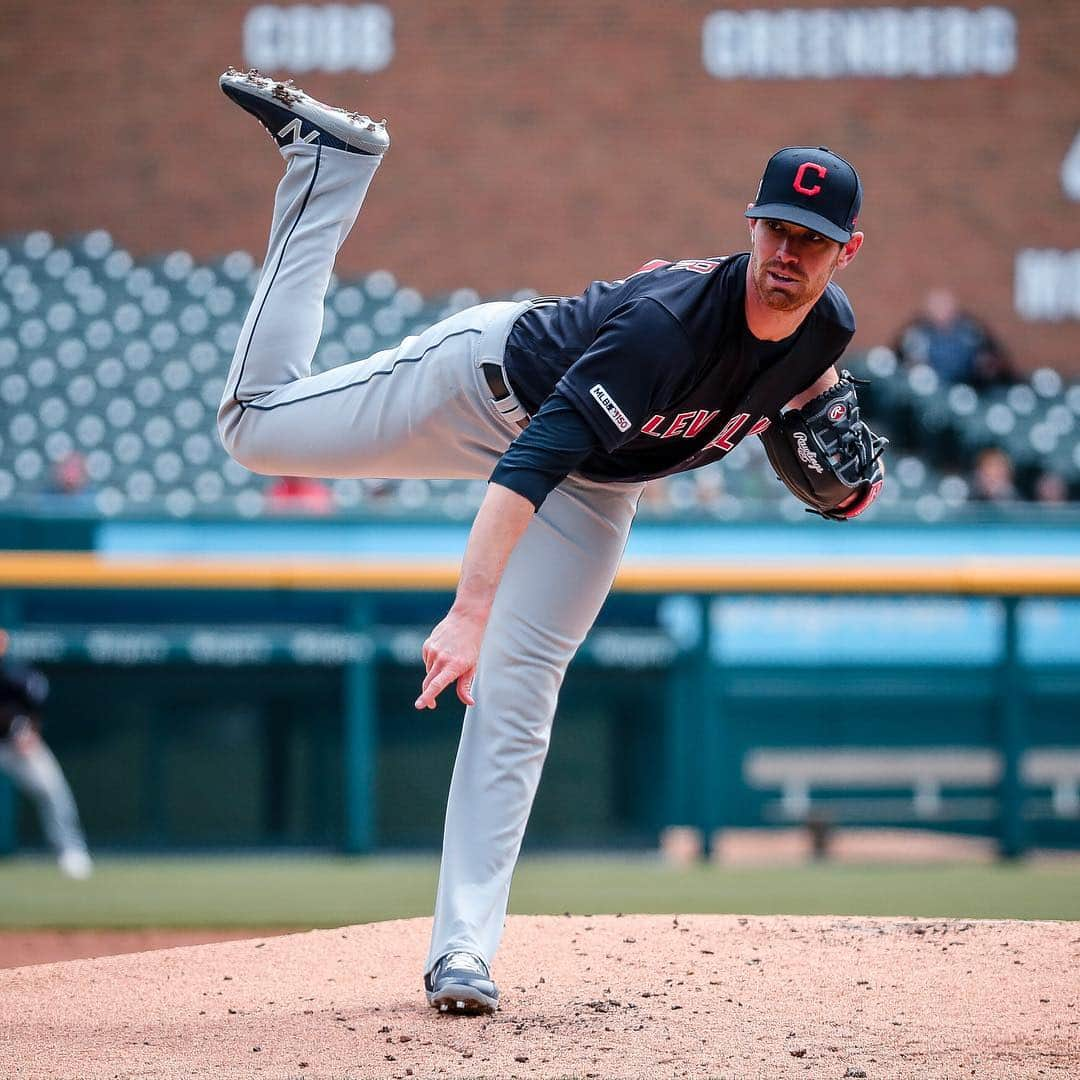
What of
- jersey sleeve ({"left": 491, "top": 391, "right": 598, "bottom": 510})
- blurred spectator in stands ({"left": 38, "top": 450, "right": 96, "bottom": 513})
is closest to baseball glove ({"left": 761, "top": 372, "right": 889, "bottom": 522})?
jersey sleeve ({"left": 491, "top": 391, "right": 598, "bottom": 510})

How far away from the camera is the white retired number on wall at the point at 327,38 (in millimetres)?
13070

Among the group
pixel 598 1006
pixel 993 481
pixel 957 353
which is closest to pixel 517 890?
pixel 598 1006

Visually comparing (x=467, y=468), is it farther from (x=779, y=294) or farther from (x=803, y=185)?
(x=803, y=185)

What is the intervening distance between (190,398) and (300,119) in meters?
8.10

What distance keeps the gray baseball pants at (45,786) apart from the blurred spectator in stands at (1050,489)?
18.1 feet

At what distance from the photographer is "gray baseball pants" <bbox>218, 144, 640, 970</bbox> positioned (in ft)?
9.66

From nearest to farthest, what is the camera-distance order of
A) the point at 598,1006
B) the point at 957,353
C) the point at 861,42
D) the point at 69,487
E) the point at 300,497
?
the point at 598,1006
the point at 300,497
the point at 69,487
the point at 957,353
the point at 861,42

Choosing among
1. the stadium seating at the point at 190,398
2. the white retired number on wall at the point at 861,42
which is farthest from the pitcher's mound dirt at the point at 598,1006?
the white retired number on wall at the point at 861,42

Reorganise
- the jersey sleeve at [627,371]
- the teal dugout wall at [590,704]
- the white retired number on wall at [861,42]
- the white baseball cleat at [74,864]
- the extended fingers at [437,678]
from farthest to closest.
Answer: the white retired number on wall at [861,42], the teal dugout wall at [590,704], the white baseball cleat at [74,864], the jersey sleeve at [627,371], the extended fingers at [437,678]

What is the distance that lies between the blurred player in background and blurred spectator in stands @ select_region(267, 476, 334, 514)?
1.42 meters

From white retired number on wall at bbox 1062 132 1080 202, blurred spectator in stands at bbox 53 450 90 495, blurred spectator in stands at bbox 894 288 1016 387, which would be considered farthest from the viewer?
white retired number on wall at bbox 1062 132 1080 202

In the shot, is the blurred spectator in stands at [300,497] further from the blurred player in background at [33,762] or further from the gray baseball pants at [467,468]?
the gray baseball pants at [467,468]

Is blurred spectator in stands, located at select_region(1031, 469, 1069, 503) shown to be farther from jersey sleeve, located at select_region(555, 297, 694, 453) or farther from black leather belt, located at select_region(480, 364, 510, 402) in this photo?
jersey sleeve, located at select_region(555, 297, 694, 453)

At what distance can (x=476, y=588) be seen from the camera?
2.57 metres
